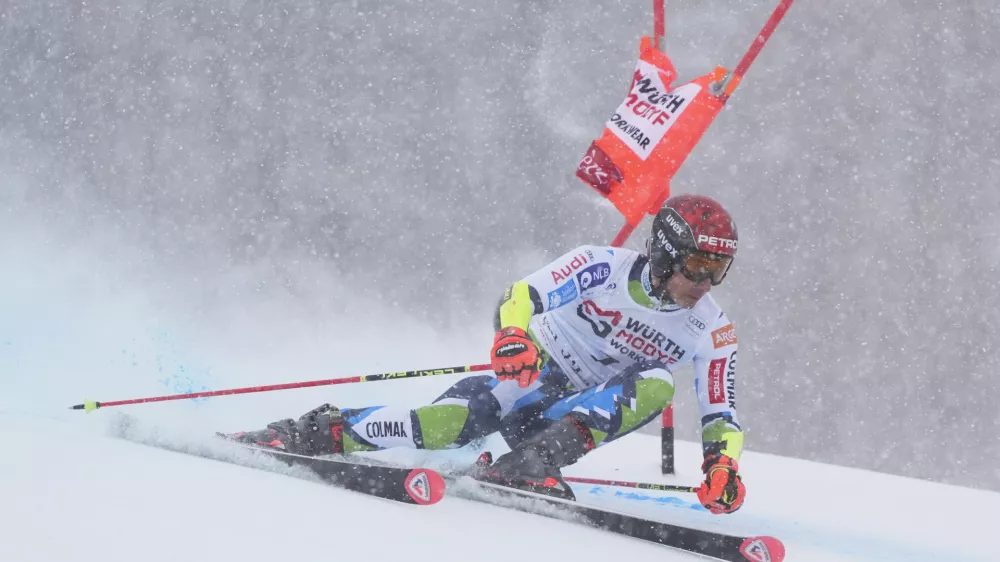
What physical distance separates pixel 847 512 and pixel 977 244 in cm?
1323

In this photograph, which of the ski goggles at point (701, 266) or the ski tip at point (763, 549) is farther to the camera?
the ski goggles at point (701, 266)

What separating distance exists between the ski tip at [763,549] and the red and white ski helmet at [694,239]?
32.7 inches

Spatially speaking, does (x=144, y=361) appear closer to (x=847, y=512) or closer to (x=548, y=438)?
(x=548, y=438)

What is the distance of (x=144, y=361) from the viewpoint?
6.14 m

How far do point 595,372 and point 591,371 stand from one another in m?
0.02

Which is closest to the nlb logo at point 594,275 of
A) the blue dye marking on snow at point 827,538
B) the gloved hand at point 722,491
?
the gloved hand at point 722,491

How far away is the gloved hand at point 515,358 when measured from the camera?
292cm

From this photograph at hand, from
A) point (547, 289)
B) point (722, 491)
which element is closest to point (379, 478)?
point (547, 289)

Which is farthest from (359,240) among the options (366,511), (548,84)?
(366,511)

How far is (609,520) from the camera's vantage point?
116 inches

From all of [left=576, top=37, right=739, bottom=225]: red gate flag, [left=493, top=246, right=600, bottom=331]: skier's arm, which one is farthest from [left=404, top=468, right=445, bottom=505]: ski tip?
[left=576, top=37, right=739, bottom=225]: red gate flag

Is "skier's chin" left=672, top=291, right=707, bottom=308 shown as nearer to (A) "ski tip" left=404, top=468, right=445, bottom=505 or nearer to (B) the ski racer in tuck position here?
(B) the ski racer in tuck position

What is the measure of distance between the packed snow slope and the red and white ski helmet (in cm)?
88

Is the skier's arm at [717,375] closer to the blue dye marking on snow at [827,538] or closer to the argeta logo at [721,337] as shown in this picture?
the argeta logo at [721,337]
